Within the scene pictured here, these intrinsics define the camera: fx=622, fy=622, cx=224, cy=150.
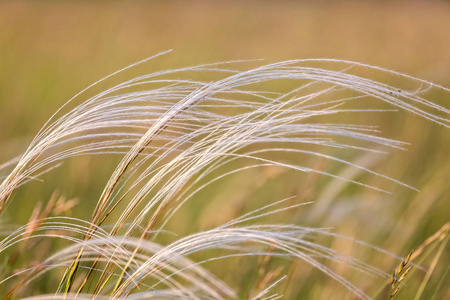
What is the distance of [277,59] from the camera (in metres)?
6.01

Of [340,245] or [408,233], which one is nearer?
[408,233]

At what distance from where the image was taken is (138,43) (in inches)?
276

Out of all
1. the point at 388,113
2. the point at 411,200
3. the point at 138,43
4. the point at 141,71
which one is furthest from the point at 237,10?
the point at 411,200

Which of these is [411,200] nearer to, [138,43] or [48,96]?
[48,96]

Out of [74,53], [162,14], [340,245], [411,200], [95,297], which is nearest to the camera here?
[95,297]

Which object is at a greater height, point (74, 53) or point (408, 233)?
point (74, 53)

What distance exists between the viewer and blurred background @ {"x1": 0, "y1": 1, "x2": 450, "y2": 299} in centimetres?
183

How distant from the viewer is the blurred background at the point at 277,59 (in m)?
1.83

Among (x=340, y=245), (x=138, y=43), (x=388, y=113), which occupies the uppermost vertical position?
(x=138, y=43)

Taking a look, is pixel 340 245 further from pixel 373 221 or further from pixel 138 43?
pixel 138 43

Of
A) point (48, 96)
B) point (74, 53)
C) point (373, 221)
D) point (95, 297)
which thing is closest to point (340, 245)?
point (373, 221)

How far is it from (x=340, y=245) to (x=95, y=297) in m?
1.20

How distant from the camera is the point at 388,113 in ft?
10.7

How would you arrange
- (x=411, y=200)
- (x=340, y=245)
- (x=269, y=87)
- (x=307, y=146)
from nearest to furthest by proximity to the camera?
(x=340, y=245) → (x=411, y=200) → (x=307, y=146) → (x=269, y=87)
